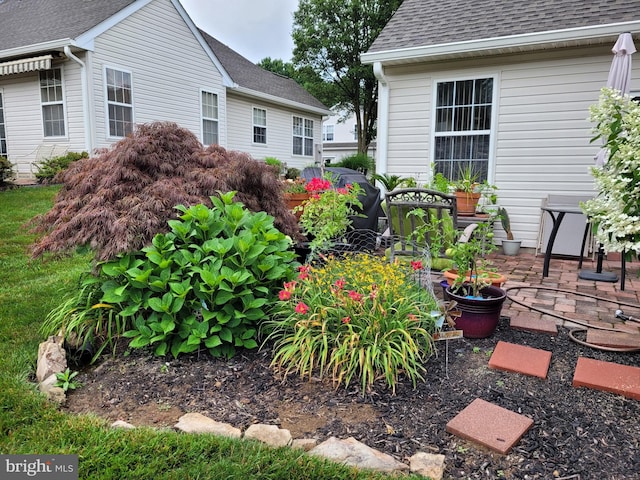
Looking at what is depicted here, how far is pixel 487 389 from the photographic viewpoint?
2178 millimetres

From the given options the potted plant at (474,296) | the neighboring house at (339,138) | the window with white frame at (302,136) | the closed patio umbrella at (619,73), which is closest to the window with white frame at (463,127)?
the closed patio umbrella at (619,73)

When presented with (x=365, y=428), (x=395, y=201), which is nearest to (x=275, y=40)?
(x=395, y=201)

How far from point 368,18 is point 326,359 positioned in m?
20.6

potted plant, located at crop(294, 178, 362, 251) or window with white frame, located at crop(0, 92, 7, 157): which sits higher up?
window with white frame, located at crop(0, 92, 7, 157)

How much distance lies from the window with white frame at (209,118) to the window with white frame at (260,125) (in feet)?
5.23

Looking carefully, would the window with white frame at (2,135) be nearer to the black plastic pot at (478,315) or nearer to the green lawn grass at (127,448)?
the green lawn grass at (127,448)

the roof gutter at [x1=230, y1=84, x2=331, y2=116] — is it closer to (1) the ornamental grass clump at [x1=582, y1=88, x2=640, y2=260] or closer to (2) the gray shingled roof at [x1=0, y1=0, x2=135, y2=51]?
(2) the gray shingled roof at [x1=0, y1=0, x2=135, y2=51]

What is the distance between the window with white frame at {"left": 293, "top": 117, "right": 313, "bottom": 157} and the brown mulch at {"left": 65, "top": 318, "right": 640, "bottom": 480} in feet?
43.7

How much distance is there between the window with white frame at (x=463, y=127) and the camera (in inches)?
235

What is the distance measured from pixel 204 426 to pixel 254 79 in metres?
13.4

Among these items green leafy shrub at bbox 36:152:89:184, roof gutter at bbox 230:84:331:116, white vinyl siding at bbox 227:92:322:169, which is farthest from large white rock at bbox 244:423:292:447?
roof gutter at bbox 230:84:331:116

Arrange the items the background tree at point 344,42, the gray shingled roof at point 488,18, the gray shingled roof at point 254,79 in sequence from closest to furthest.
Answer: the gray shingled roof at point 488,18
the gray shingled roof at point 254,79
the background tree at point 344,42

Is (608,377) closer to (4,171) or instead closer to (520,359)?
(520,359)

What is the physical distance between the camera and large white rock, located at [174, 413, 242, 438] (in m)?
1.84
